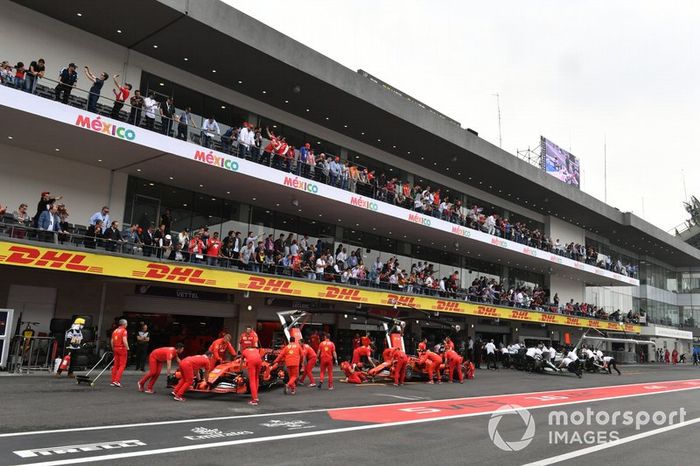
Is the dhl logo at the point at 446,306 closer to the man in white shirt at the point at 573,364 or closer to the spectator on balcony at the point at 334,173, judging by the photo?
the man in white shirt at the point at 573,364

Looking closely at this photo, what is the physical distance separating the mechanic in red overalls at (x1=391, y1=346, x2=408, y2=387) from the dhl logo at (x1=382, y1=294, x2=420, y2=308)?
24.7 feet

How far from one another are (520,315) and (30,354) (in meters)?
28.4

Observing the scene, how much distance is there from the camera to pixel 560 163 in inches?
1766

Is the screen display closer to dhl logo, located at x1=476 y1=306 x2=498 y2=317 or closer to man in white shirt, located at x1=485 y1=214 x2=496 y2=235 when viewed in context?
dhl logo, located at x1=476 y1=306 x2=498 y2=317

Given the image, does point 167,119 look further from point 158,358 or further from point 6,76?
point 158,358

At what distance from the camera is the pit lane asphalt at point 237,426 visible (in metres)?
7.45

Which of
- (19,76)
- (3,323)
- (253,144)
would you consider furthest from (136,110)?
(3,323)

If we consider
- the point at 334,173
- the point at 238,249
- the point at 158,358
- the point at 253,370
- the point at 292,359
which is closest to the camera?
the point at 253,370

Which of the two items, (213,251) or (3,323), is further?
(213,251)

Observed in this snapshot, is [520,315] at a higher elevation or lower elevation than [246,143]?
lower

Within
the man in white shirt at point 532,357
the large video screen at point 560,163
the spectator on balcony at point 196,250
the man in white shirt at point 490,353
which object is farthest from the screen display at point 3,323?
the large video screen at point 560,163

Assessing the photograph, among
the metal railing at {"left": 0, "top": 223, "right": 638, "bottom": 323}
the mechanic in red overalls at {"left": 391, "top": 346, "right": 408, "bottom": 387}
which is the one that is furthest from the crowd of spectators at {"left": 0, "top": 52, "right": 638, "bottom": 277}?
the mechanic in red overalls at {"left": 391, "top": 346, "right": 408, "bottom": 387}

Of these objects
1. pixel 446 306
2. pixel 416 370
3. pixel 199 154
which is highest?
pixel 199 154

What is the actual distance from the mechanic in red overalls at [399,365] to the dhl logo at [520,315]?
738 inches
